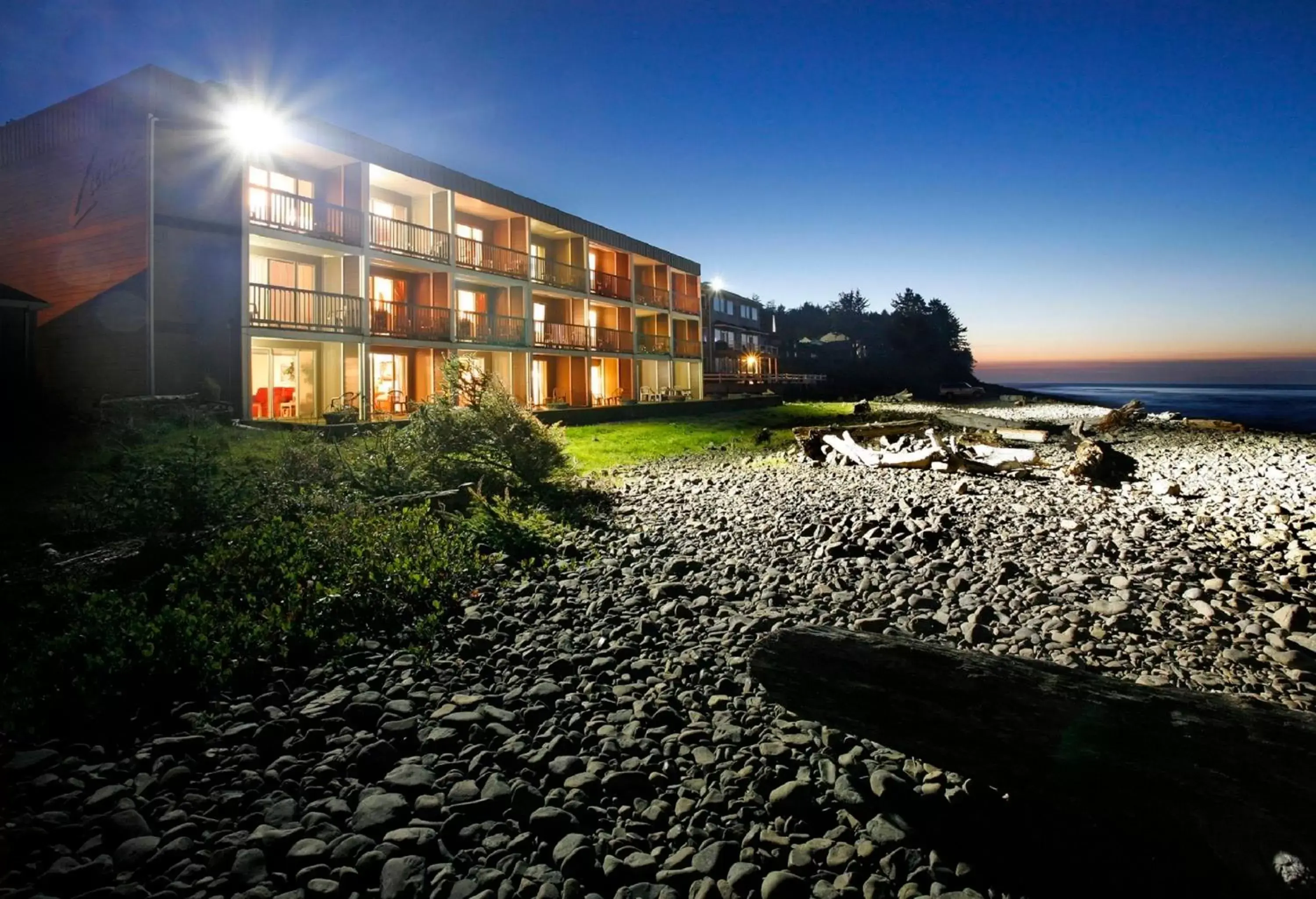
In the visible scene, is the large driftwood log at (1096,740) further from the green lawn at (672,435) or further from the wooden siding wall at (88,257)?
the wooden siding wall at (88,257)

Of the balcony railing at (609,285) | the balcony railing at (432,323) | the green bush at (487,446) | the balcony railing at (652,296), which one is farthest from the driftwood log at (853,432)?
the balcony railing at (652,296)

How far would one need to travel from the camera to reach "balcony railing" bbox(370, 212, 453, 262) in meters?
19.5

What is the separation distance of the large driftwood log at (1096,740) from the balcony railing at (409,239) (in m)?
19.4

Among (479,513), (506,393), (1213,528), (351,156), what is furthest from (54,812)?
(351,156)

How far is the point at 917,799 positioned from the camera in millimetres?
2855

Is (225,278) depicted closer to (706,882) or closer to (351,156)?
(351,156)

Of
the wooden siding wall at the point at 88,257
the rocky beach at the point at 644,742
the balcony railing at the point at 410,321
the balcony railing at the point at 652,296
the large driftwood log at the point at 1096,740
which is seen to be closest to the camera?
the large driftwood log at the point at 1096,740

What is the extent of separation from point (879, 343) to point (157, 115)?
87192 mm

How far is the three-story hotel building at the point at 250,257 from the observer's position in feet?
48.5

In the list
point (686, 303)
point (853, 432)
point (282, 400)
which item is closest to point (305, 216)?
point (282, 400)

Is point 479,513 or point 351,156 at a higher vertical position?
point 351,156

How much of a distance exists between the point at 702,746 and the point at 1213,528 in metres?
6.84

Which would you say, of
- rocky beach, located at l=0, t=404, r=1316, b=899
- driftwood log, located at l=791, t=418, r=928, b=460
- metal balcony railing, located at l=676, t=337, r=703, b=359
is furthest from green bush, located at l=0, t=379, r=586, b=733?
metal balcony railing, located at l=676, t=337, r=703, b=359

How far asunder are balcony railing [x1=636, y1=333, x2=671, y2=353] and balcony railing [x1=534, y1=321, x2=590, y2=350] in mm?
4569
